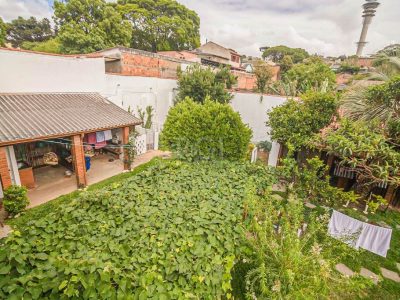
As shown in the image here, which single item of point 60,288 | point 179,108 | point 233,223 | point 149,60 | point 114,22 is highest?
point 114,22

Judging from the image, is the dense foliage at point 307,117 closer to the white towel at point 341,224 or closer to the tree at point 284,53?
the white towel at point 341,224

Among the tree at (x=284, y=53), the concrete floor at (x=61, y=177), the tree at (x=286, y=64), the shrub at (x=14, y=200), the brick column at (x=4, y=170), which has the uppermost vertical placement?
the tree at (x=284, y=53)

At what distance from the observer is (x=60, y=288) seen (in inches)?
104

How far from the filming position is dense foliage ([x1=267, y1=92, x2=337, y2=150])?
10.5 m

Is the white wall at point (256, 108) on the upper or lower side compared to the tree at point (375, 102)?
lower

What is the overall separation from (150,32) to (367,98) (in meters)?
39.0

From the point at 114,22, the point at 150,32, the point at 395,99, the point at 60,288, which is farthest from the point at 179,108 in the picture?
the point at 150,32

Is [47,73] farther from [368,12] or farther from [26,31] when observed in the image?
[368,12]

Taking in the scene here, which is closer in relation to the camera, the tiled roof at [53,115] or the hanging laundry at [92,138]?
the tiled roof at [53,115]

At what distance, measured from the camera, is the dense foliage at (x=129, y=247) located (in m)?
2.80

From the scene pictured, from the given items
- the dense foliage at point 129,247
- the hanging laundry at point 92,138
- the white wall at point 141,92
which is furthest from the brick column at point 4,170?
the white wall at point 141,92

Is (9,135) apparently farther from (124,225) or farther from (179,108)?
(124,225)

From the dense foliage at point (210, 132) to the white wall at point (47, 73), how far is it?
328 inches

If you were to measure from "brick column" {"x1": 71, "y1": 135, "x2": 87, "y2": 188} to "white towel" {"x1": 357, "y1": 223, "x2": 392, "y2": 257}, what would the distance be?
38.5 feet
